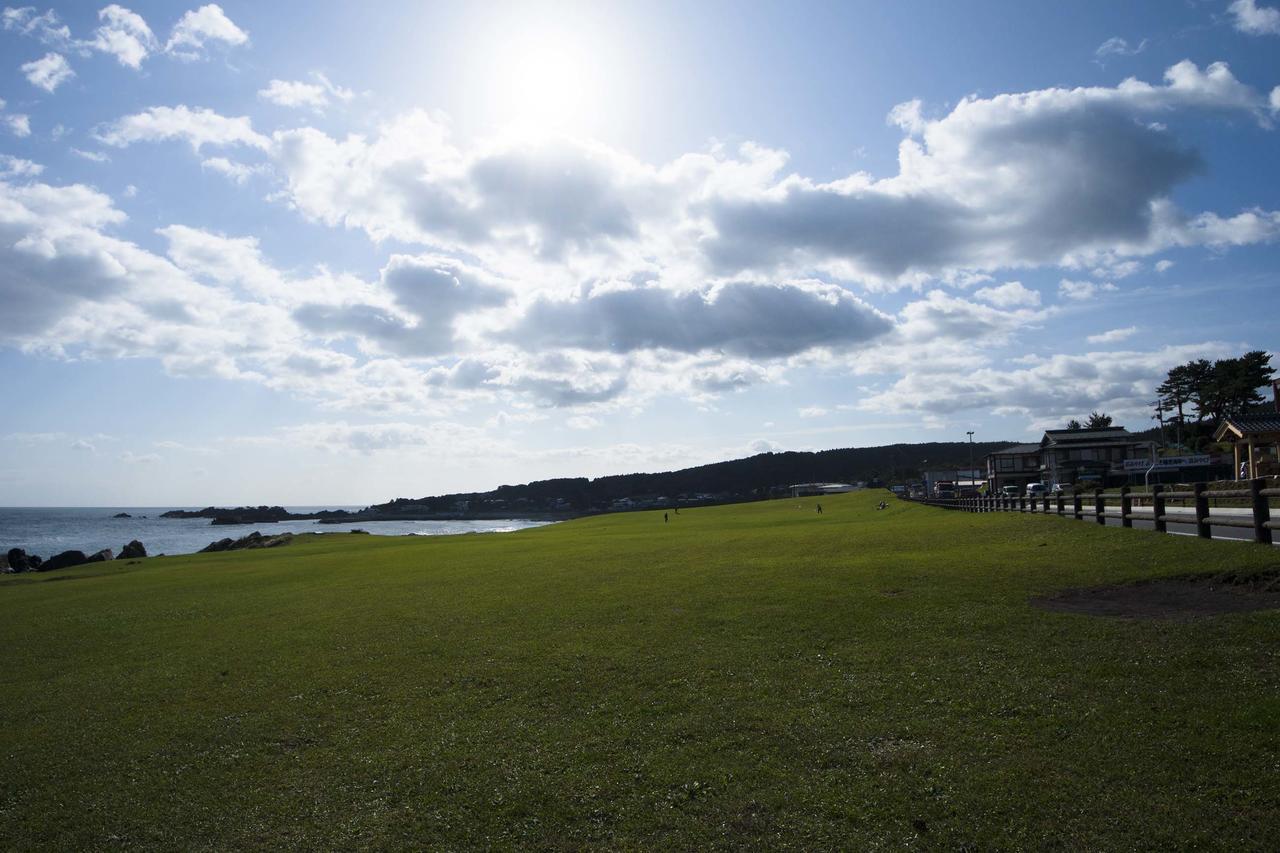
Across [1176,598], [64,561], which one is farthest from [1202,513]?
[64,561]

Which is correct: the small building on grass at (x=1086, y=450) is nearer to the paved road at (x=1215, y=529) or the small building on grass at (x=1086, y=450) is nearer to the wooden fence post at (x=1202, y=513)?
the paved road at (x=1215, y=529)

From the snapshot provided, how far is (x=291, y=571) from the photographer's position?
3388 cm

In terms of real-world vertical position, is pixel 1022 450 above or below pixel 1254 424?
below

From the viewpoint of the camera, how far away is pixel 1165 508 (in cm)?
2664

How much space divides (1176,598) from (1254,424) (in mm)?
44989

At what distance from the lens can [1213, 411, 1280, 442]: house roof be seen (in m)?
46.9

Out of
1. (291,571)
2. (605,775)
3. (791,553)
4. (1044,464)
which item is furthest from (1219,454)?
(605,775)

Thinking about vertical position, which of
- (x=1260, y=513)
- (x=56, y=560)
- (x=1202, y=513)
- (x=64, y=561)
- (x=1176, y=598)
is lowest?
(x=64, y=561)

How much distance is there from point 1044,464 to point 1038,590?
116979mm

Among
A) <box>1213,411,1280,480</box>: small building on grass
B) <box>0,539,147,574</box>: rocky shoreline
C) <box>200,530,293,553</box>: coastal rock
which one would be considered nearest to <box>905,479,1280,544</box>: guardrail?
<box>1213,411,1280,480</box>: small building on grass

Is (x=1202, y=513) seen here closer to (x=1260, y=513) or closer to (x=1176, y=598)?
(x=1260, y=513)

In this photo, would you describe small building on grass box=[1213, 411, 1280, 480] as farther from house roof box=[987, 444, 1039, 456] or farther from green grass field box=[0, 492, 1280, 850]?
house roof box=[987, 444, 1039, 456]

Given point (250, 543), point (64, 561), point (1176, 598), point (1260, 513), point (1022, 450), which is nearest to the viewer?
point (1176, 598)

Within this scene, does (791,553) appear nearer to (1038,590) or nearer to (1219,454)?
(1038,590)
